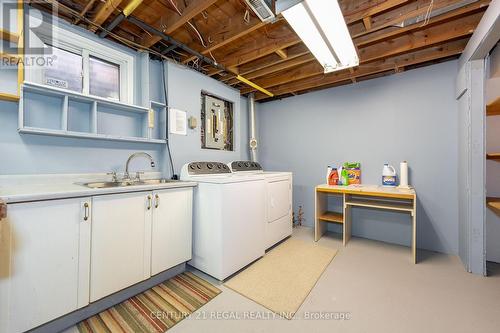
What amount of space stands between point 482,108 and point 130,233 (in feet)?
11.2

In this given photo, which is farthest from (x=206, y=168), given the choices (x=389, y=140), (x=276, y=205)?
(x=389, y=140)

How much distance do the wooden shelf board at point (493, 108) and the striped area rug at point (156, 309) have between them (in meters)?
3.13

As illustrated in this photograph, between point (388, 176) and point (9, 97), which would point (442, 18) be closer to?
point (388, 176)

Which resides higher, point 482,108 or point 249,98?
point 249,98

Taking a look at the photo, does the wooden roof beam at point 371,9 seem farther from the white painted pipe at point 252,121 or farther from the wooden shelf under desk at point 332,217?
the wooden shelf under desk at point 332,217

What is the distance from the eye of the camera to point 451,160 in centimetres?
253

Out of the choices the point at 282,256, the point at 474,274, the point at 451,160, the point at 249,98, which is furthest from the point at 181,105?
the point at 474,274

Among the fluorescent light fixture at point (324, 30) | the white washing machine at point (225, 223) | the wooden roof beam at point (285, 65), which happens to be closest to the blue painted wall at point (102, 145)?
the white washing machine at point (225, 223)

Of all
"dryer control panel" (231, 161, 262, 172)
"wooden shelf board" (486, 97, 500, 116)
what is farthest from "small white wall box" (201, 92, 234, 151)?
"wooden shelf board" (486, 97, 500, 116)

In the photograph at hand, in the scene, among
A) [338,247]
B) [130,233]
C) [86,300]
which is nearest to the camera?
[86,300]

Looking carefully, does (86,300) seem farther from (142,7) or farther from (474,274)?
(474,274)

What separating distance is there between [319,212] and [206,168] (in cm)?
178

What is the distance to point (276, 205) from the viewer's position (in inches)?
108

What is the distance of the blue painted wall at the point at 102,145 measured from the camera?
156cm
